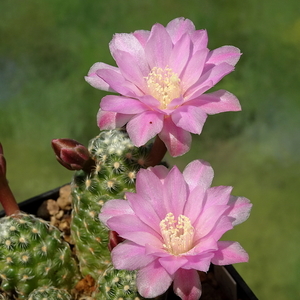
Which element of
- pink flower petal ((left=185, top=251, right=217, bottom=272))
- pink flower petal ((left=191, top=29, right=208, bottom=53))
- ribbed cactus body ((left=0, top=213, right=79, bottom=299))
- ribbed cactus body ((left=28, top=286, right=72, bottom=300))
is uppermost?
pink flower petal ((left=191, top=29, right=208, bottom=53))

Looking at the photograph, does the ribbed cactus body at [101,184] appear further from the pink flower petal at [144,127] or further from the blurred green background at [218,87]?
the blurred green background at [218,87]

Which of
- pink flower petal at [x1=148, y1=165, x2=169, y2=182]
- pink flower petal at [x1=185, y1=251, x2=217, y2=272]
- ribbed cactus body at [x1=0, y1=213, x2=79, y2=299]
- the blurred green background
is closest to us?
pink flower petal at [x1=185, y1=251, x2=217, y2=272]

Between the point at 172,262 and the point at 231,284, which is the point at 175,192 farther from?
the point at 231,284

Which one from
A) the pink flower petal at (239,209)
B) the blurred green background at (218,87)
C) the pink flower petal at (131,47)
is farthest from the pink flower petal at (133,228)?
the blurred green background at (218,87)

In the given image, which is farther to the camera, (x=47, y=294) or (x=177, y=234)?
(x=47, y=294)

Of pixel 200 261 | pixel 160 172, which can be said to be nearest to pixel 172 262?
pixel 200 261

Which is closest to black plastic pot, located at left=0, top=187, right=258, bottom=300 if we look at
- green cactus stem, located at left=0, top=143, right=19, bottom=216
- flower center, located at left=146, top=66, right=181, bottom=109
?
green cactus stem, located at left=0, top=143, right=19, bottom=216

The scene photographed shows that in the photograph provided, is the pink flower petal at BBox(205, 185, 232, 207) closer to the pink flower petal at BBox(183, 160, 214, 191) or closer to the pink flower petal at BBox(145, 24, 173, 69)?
the pink flower petal at BBox(183, 160, 214, 191)
